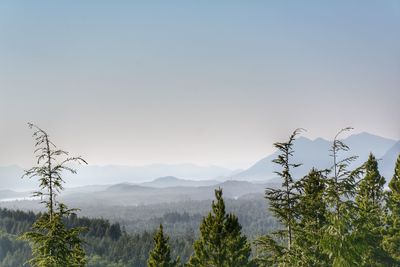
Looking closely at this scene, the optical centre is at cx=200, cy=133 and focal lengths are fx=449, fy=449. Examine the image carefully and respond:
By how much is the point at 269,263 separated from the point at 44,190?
1308 centimetres

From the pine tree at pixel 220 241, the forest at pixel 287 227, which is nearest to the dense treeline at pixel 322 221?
the forest at pixel 287 227

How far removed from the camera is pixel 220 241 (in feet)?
106

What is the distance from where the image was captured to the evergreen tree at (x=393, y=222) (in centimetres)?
3784

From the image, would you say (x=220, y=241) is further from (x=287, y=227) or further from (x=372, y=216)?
(x=372, y=216)

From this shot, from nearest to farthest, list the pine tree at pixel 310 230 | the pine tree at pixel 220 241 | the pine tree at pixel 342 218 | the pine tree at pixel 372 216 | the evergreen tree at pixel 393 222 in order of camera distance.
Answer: the pine tree at pixel 342 218 → the pine tree at pixel 372 216 → the pine tree at pixel 310 230 → the pine tree at pixel 220 241 → the evergreen tree at pixel 393 222

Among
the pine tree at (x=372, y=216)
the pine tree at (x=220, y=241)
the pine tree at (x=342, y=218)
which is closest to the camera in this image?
the pine tree at (x=342, y=218)

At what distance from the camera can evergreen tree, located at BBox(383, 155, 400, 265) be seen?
124 feet

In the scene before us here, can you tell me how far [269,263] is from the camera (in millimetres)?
24625

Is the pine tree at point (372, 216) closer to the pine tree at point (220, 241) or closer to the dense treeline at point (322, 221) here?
the dense treeline at point (322, 221)

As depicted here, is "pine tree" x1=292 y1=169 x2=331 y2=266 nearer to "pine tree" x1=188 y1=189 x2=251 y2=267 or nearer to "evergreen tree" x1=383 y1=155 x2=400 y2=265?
"pine tree" x1=188 y1=189 x2=251 y2=267

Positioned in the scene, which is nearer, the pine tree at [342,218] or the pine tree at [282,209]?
the pine tree at [342,218]

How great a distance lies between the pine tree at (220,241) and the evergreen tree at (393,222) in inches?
532

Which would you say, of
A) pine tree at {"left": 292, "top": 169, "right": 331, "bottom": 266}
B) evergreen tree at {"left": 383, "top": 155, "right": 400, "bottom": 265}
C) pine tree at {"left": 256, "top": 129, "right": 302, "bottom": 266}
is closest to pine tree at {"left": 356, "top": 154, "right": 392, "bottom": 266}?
evergreen tree at {"left": 383, "top": 155, "right": 400, "bottom": 265}

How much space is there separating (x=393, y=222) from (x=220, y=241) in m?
16.4
